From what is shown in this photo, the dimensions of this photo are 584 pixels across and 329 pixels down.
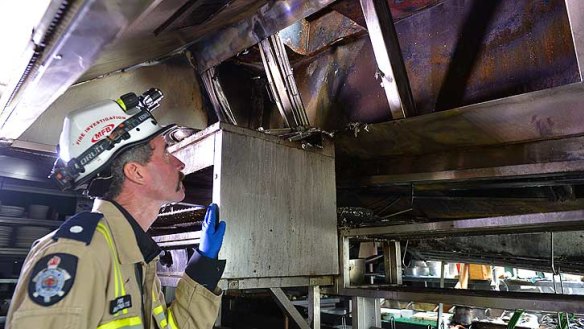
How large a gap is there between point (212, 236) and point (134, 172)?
29 centimetres

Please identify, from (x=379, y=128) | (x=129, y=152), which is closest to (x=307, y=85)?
(x=379, y=128)

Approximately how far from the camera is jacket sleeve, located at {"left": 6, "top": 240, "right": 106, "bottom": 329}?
27.4 inches

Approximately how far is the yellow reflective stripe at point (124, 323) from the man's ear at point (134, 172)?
0.38 meters

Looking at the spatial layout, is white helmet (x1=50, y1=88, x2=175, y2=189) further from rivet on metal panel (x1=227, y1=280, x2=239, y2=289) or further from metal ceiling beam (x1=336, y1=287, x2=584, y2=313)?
metal ceiling beam (x1=336, y1=287, x2=584, y2=313)

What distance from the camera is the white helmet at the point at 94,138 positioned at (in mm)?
1025

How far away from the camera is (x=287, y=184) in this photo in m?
1.34

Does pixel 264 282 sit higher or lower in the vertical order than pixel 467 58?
lower

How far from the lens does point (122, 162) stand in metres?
1.07

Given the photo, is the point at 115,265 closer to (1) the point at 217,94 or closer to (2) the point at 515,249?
(1) the point at 217,94

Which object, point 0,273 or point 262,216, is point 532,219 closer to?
point 262,216

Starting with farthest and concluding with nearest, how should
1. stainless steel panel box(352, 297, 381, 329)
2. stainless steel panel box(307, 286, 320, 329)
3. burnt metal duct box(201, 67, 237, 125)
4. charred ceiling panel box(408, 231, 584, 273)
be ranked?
charred ceiling panel box(408, 231, 584, 273) < burnt metal duct box(201, 67, 237, 125) < stainless steel panel box(352, 297, 381, 329) < stainless steel panel box(307, 286, 320, 329)

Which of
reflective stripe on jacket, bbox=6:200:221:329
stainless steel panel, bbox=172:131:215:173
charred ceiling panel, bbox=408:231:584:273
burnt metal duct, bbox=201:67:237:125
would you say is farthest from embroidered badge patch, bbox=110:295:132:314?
charred ceiling panel, bbox=408:231:584:273

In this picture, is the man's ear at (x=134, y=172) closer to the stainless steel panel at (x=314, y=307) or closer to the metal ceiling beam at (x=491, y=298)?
the stainless steel panel at (x=314, y=307)

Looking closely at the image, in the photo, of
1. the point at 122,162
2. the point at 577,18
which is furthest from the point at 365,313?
the point at 577,18
